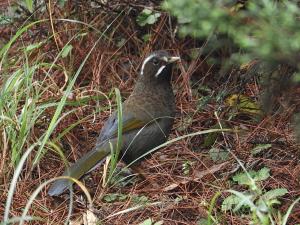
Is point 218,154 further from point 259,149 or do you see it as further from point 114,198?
point 114,198

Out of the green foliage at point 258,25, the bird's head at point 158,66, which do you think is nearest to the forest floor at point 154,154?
the bird's head at point 158,66

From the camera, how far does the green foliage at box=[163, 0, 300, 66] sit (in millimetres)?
3121

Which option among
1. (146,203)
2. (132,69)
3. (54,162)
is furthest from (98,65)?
(146,203)

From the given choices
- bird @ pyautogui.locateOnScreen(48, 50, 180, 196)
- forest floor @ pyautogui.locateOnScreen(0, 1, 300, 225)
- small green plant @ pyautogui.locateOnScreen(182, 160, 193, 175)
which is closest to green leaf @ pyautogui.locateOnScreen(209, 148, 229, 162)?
forest floor @ pyautogui.locateOnScreen(0, 1, 300, 225)

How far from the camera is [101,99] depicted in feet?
21.1

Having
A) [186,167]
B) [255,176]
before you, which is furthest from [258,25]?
[186,167]

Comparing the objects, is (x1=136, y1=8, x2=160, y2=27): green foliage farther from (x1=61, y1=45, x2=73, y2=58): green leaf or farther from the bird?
the bird

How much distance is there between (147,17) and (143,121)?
1577mm

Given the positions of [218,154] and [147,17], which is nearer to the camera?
[218,154]

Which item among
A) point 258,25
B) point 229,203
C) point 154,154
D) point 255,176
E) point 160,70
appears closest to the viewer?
point 258,25

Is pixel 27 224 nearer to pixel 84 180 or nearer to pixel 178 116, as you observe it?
pixel 84 180

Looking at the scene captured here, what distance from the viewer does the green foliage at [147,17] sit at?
670cm

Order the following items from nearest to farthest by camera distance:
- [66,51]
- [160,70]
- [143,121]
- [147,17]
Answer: [143,121], [160,70], [66,51], [147,17]

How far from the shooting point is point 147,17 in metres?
6.73
